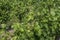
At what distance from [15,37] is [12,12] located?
1203 millimetres

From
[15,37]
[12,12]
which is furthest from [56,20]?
[12,12]

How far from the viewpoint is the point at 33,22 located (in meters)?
4.20

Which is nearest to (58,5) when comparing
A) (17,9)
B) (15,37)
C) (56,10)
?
(56,10)

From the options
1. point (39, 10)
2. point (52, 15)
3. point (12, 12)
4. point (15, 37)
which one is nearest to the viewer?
point (15, 37)

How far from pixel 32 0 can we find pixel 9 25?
1.19m

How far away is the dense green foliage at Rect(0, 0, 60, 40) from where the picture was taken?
4.01 metres

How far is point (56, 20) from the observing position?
4203 mm

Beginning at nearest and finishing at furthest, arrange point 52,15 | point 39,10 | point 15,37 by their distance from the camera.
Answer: point 15,37 < point 52,15 < point 39,10

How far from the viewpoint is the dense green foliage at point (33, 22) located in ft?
13.1

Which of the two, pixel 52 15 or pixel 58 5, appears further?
pixel 58 5

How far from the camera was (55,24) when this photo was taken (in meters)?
4.17

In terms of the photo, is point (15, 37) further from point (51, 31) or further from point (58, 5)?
point (58, 5)

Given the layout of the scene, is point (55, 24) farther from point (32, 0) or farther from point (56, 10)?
point (32, 0)

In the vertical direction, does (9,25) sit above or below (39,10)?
below
